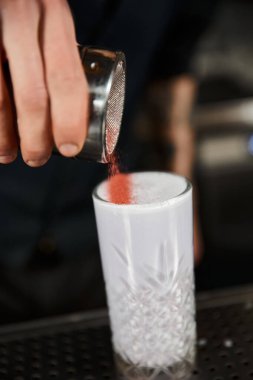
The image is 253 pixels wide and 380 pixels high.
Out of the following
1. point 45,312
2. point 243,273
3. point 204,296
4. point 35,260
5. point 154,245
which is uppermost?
point 154,245

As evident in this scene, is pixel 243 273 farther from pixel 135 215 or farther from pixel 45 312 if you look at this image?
pixel 135 215

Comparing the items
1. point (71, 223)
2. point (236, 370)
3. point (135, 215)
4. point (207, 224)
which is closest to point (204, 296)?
point (236, 370)

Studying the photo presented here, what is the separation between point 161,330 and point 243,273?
50.7 inches

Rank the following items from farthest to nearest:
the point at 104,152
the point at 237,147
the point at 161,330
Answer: the point at 237,147
the point at 161,330
the point at 104,152

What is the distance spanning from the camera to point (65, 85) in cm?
56

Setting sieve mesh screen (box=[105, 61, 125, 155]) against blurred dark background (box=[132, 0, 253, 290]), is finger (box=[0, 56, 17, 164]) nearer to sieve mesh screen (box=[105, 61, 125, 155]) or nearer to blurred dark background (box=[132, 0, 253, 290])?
sieve mesh screen (box=[105, 61, 125, 155])

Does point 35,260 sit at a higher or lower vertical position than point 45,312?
higher

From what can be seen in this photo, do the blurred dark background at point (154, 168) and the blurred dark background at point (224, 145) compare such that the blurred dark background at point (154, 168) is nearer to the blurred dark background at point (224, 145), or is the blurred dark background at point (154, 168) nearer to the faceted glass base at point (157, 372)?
the blurred dark background at point (224, 145)

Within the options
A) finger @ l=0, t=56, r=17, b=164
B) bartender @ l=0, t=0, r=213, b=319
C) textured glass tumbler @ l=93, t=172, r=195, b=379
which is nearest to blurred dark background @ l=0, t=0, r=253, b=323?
A: bartender @ l=0, t=0, r=213, b=319

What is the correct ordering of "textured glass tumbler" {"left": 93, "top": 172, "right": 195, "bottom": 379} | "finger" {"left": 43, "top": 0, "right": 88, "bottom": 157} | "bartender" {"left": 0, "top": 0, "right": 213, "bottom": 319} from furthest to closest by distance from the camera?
"bartender" {"left": 0, "top": 0, "right": 213, "bottom": 319}
"textured glass tumbler" {"left": 93, "top": 172, "right": 195, "bottom": 379}
"finger" {"left": 43, "top": 0, "right": 88, "bottom": 157}

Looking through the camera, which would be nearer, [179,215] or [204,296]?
[179,215]

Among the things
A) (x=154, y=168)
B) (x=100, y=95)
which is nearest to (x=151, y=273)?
(x=100, y=95)

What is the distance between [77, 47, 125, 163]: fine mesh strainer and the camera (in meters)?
0.58

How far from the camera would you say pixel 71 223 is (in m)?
1.28
